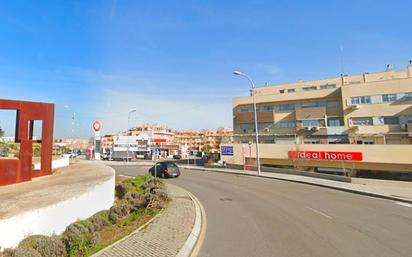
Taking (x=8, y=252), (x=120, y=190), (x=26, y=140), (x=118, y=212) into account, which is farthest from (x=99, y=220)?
(x=120, y=190)

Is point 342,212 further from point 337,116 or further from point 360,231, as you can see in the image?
point 337,116

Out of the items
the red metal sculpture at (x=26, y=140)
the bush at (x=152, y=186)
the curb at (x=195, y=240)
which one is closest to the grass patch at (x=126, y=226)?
the bush at (x=152, y=186)

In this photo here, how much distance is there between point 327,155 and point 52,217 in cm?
3158

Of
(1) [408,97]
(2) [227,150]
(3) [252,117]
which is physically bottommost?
(2) [227,150]

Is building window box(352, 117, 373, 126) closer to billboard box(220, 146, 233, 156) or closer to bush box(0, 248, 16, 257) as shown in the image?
billboard box(220, 146, 233, 156)

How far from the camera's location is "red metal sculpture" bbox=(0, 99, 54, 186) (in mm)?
14582

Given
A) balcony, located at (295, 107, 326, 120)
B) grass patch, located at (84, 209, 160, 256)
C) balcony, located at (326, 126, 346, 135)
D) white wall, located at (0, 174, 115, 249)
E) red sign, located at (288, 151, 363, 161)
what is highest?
balcony, located at (295, 107, 326, 120)

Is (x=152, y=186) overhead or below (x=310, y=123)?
below

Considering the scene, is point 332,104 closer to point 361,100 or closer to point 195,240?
point 361,100

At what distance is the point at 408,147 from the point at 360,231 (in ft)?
88.7

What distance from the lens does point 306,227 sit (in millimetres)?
8945

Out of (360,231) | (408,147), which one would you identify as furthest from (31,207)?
(408,147)

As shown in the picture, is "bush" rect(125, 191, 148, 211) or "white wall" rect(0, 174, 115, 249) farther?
"bush" rect(125, 191, 148, 211)

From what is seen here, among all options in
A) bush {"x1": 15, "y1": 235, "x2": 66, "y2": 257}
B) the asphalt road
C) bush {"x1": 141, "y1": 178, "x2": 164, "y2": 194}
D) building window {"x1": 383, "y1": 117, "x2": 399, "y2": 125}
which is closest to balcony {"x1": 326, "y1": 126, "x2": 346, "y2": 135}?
building window {"x1": 383, "y1": 117, "x2": 399, "y2": 125}
